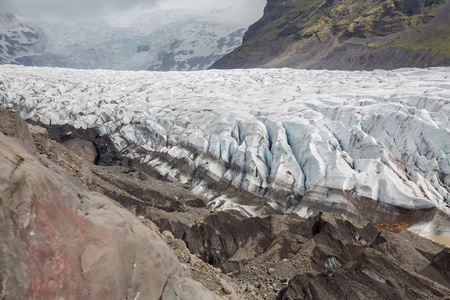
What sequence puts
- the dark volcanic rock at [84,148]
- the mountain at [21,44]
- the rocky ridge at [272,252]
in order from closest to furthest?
the rocky ridge at [272,252] < the dark volcanic rock at [84,148] < the mountain at [21,44]

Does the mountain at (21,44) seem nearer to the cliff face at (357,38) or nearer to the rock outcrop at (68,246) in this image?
the cliff face at (357,38)

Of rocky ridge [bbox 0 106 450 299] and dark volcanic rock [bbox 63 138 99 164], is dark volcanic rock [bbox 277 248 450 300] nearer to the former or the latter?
rocky ridge [bbox 0 106 450 299]

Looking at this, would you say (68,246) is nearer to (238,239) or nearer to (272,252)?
(272,252)

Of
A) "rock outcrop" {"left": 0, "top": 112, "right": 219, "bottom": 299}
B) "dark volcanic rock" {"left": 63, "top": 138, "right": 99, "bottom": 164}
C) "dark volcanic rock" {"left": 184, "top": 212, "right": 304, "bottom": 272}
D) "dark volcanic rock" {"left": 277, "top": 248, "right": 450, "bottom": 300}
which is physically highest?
"rock outcrop" {"left": 0, "top": 112, "right": 219, "bottom": 299}

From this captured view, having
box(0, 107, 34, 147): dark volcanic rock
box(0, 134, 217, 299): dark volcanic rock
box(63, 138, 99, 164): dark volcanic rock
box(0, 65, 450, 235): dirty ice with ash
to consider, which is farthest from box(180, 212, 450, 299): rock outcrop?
box(63, 138, 99, 164): dark volcanic rock

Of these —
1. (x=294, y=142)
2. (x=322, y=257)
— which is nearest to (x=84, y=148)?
(x=294, y=142)

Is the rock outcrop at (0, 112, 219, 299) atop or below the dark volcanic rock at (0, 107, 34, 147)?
below

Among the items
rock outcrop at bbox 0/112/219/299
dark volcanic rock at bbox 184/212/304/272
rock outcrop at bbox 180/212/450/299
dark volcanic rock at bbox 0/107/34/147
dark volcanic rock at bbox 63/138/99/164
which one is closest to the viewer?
rock outcrop at bbox 0/112/219/299

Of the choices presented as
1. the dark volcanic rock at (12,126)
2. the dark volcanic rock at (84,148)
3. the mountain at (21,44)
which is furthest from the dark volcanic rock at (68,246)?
the mountain at (21,44)
